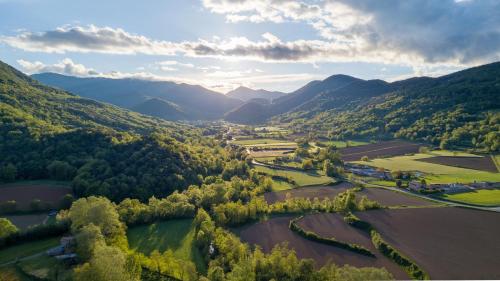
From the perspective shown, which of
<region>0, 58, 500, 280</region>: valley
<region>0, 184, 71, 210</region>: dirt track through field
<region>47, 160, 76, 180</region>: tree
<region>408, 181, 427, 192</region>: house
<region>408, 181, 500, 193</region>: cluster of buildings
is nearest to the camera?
<region>0, 58, 500, 280</region>: valley

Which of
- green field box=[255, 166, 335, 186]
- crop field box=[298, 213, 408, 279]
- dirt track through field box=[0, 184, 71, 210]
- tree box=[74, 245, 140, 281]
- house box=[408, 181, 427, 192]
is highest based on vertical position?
house box=[408, 181, 427, 192]

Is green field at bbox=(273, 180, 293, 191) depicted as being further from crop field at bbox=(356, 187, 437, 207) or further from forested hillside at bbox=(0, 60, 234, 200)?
forested hillside at bbox=(0, 60, 234, 200)

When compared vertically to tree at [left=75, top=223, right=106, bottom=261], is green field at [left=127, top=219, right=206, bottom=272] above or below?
below

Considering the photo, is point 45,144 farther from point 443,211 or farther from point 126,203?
point 443,211

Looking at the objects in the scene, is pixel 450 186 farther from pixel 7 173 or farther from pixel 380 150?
pixel 7 173

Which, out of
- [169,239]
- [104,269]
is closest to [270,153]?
[169,239]

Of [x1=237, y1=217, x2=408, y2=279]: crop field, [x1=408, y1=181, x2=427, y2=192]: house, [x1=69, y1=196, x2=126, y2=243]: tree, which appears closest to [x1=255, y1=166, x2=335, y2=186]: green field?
[x1=408, y1=181, x2=427, y2=192]: house

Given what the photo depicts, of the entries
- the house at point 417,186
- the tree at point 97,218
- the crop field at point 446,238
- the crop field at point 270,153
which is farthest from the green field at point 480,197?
the crop field at point 270,153

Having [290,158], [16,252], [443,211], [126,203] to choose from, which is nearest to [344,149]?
[290,158]

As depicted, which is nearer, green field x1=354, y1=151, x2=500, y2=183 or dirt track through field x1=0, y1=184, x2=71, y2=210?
dirt track through field x1=0, y1=184, x2=71, y2=210
